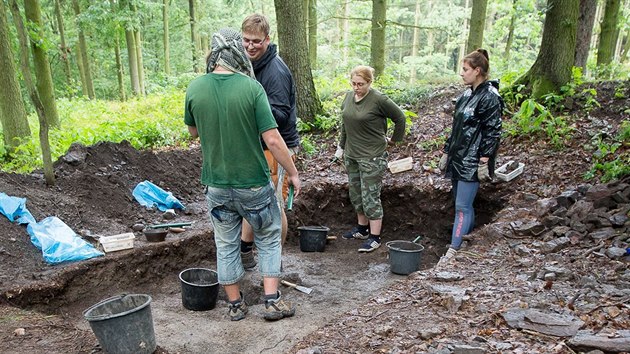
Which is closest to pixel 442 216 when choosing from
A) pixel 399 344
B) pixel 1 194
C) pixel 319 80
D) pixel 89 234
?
pixel 399 344

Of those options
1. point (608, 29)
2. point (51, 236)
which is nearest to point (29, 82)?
point (51, 236)

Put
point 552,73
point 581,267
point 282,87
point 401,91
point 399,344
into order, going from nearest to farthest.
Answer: point 399,344 < point 581,267 < point 282,87 < point 552,73 < point 401,91

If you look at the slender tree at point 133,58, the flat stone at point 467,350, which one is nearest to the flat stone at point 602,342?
the flat stone at point 467,350

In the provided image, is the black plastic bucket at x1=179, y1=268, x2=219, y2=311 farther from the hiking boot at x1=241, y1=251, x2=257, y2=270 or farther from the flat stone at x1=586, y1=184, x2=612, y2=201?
the flat stone at x1=586, y1=184, x2=612, y2=201

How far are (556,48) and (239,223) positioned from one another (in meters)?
6.21

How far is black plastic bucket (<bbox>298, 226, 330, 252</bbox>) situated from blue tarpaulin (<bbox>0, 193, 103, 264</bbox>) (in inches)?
99.0

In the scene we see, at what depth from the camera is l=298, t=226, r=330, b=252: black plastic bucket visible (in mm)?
5770

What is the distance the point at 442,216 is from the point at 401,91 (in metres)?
4.20

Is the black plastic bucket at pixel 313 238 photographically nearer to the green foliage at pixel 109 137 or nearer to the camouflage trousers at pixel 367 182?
the camouflage trousers at pixel 367 182

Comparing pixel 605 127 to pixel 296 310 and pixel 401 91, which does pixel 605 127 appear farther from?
pixel 296 310

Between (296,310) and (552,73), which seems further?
(552,73)

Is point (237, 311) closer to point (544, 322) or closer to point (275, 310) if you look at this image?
point (275, 310)

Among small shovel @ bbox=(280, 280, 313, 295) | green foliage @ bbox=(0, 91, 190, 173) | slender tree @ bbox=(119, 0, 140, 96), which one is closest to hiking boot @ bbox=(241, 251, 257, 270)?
small shovel @ bbox=(280, 280, 313, 295)

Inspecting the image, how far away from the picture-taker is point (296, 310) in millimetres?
4027
